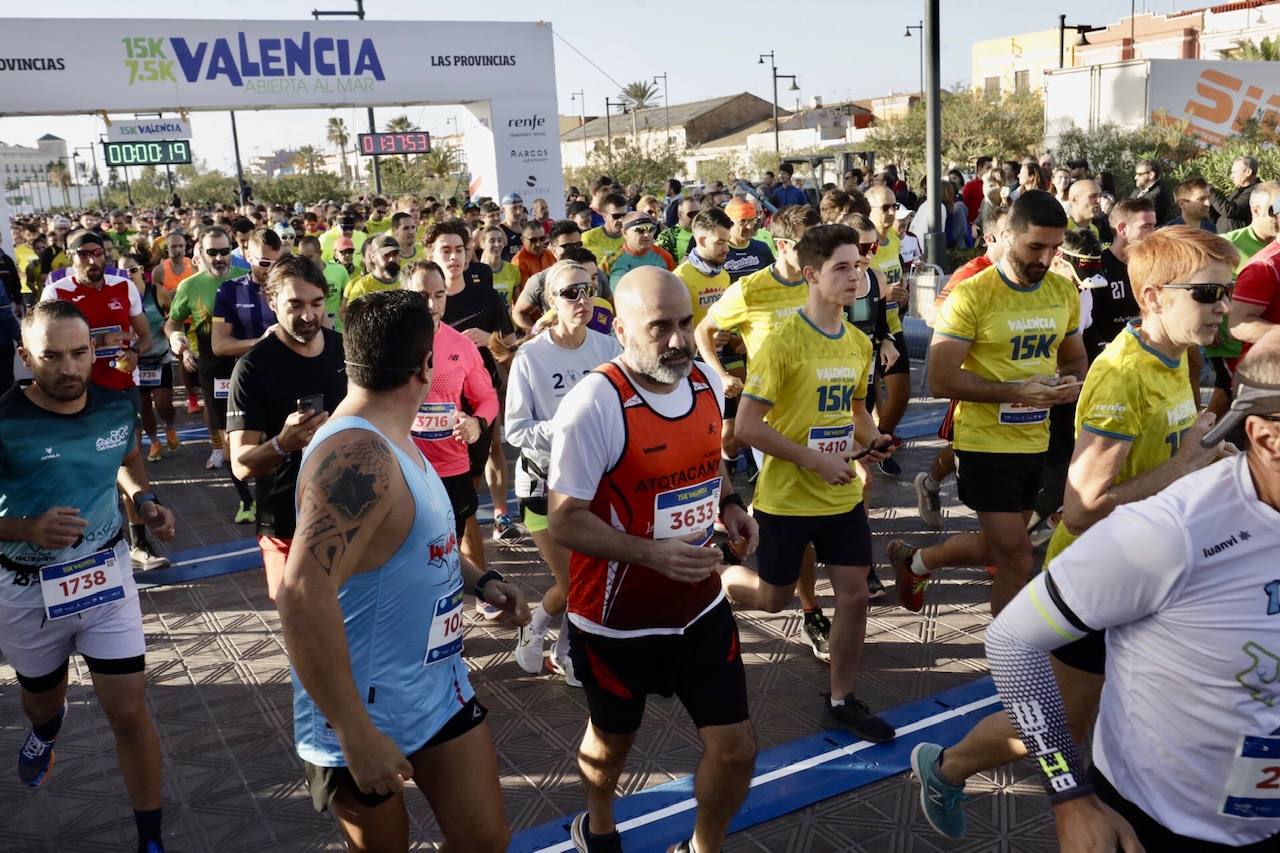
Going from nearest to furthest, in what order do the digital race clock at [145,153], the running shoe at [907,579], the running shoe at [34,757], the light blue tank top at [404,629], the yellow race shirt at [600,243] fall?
the light blue tank top at [404,629] → the running shoe at [34,757] → the running shoe at [907,579] → the yellow race shirt at [600,243] → the digital race clock at [145,153]

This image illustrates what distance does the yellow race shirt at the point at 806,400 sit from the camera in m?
4.32

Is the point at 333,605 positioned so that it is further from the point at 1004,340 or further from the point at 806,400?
the point at 1004,340

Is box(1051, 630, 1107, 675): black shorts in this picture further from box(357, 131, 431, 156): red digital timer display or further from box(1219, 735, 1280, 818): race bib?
box(357, 131, 431, 156): red digital timer display

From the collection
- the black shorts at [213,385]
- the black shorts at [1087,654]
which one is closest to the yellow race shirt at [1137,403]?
the black shorts at [1087,654]

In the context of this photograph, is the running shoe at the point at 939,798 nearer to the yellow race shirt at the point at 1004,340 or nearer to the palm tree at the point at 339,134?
the yellow race shirt at the point at 1004,340

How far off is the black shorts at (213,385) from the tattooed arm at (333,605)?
6.14 m

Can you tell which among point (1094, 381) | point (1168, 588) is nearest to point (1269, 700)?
point (1168, 588)

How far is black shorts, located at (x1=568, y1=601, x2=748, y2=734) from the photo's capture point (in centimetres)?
318

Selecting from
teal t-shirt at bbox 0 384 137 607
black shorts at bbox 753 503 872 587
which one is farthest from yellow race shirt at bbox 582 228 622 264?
teal t-shirt at bbox 0 384 137 607

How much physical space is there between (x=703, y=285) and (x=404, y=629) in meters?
5.57

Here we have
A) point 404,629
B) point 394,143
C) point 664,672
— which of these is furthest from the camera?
point 394,143

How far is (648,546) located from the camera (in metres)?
3.05

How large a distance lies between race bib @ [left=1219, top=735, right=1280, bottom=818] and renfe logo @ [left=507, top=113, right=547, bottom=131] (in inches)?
782

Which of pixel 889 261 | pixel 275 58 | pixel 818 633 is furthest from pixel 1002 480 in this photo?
pixel 275 58
